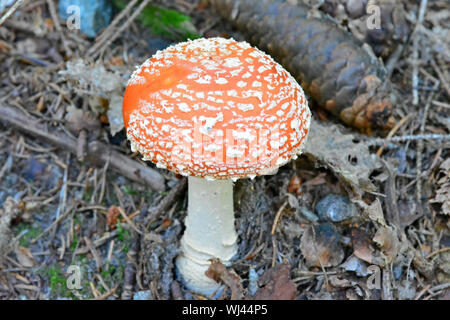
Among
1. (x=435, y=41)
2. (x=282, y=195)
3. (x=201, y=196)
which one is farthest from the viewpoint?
(x=435, y=41)

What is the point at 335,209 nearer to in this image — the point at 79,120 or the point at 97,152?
the point at 97,152

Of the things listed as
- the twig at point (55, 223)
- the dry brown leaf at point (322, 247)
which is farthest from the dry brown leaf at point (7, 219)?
the dry brown leaf at point (322, 247)

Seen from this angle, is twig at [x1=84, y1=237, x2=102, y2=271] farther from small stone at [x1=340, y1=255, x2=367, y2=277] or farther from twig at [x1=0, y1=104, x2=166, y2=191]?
small stone at [x1=340, y1=255, x2=367, y2=277]

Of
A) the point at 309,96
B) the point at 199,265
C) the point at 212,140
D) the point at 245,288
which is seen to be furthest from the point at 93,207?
the point at 309,96

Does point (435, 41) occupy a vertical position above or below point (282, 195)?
above

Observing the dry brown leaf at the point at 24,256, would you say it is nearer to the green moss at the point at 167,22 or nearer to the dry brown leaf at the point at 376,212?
the green moss at the point at 167,22

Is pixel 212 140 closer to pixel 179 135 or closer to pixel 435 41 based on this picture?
pixel 179 135

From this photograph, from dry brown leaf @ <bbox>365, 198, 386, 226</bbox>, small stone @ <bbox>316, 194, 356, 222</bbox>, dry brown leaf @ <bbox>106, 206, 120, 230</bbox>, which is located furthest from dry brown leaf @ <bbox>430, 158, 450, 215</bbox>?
dry brown leaf @ <bbox>106, 206, 120, 230</bbox>
